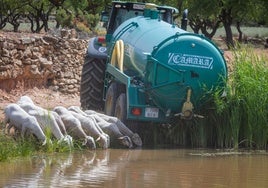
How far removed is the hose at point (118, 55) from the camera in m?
13.5

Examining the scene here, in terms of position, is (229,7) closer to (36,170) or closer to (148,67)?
(148,67)

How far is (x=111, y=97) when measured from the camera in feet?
45.1

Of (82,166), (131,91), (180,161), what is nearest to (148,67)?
(131,91)

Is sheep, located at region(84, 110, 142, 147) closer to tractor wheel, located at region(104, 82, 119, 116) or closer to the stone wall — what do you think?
tractor wheel, located at region(104, 82, 119, 116)

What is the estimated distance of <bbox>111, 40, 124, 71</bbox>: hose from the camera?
13.5 m

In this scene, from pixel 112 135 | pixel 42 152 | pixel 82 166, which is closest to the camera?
pixel 82 166

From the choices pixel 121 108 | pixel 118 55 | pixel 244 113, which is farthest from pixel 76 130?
Result: pixel 244 113

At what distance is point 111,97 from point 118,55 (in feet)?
2.55

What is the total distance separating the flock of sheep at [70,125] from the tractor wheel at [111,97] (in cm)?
85

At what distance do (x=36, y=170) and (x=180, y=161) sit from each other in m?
2.41

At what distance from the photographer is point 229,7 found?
41.4 meters

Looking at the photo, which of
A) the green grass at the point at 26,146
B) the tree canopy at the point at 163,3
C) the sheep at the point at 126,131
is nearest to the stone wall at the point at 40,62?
the sheep at the point at 126,131

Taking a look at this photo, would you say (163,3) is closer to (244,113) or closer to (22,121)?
(244,113)

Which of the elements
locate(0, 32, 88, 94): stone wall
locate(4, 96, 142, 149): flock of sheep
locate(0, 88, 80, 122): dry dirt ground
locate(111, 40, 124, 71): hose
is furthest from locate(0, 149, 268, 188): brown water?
locate(0, 32, 88, 94): stone wall
